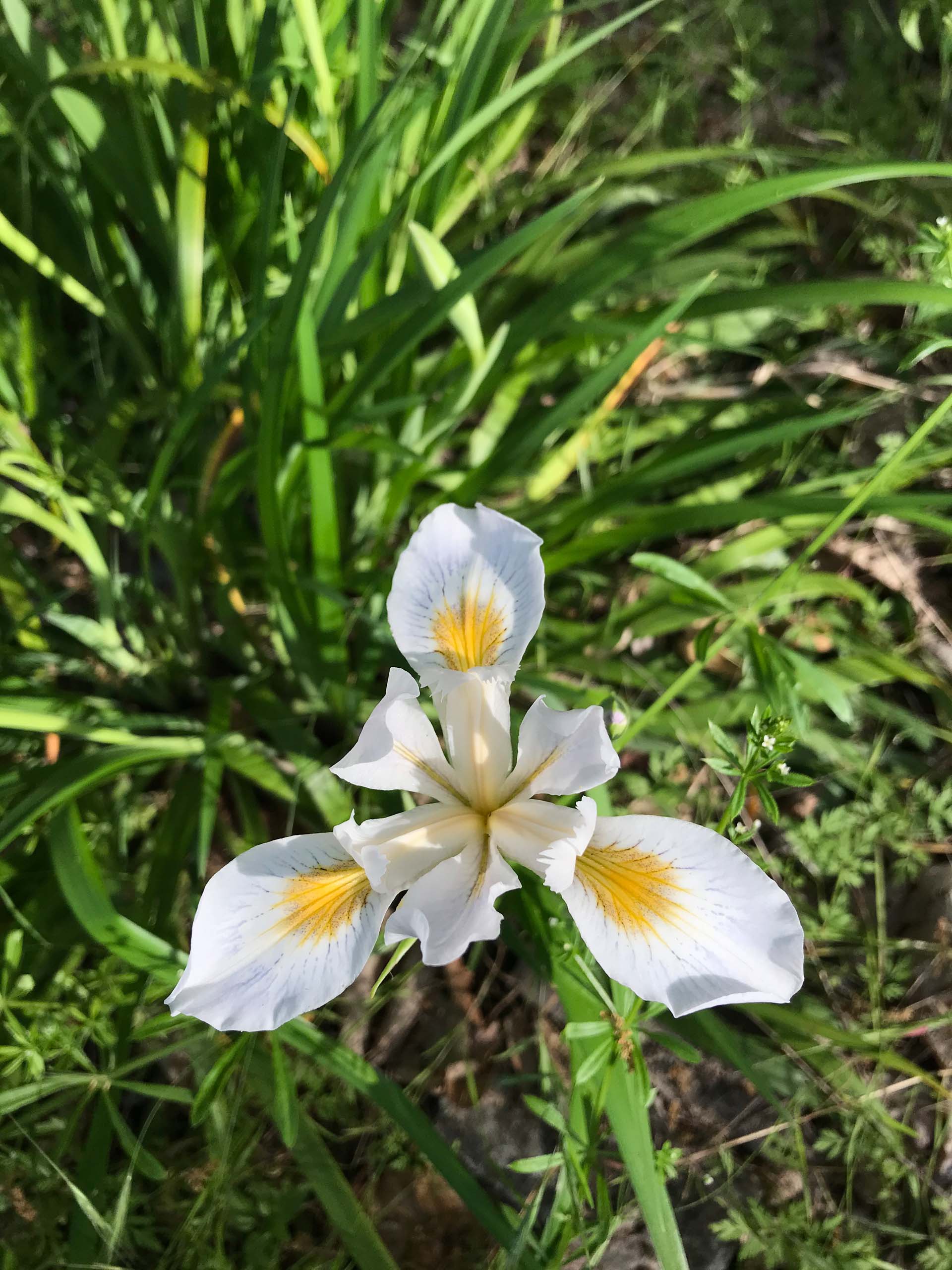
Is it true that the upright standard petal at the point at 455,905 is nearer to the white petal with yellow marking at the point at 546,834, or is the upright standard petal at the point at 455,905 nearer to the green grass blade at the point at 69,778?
the white petal with yellow marking at the point at 546,834

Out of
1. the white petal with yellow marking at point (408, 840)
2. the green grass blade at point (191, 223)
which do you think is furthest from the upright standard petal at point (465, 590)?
the green grass blade at point (191, 223)

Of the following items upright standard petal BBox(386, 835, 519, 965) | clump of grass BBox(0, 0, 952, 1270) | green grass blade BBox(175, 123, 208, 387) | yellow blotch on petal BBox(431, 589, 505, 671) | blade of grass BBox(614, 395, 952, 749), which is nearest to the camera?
upright standard petal BBox(386, 835, 519, 965)

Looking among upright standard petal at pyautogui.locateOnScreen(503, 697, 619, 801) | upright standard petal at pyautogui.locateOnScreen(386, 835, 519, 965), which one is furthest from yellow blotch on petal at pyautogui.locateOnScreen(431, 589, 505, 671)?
upright standard petal at pyautogui.locateOnScreen(386, 835, 519, 965)

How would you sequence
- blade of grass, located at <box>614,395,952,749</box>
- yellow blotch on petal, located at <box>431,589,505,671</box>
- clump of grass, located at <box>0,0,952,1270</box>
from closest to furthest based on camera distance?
blade of grass, located at <box>614,395,952,749</box> < yellow blotch on petal, located at <box>431,589,505,671</box> < clump of grass, located at <box>0,0,952,1270</box>

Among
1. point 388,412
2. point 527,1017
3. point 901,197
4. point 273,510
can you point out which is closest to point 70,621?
point 273,510

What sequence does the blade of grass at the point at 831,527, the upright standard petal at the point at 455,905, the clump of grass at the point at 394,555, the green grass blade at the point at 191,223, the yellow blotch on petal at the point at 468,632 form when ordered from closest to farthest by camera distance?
the upright standard petal at the point at 455,905 < the blade of grass at the point at 831,527 < the yellow blotch on petal at the point at 468,632 < the clump of grass at the point at 394,555 < the green grass blade at the point at 191,223

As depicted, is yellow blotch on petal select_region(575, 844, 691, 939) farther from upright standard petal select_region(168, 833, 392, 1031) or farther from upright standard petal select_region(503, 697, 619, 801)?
upright standard petal select_region(168, 833, 392, 1031)

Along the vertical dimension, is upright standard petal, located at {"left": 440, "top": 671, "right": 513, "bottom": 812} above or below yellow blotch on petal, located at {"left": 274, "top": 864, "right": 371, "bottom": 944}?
above

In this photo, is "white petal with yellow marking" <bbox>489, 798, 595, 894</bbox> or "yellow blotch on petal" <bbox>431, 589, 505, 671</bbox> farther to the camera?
"yellow blotch on petal" <bbox>431, 589, 505, 671</bbox>
